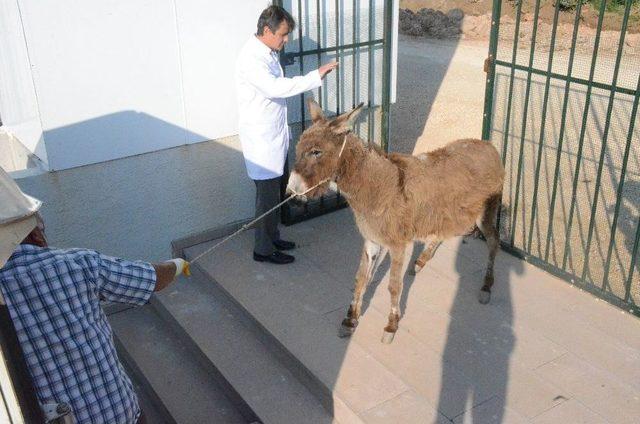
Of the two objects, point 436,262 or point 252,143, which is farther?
point 436,262

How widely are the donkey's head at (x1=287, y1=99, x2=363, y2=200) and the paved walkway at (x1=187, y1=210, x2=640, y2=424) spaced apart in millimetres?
1308

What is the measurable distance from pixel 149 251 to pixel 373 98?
308 cm

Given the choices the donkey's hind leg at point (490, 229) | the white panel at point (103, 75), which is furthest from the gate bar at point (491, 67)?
the white panel at point (103, 75)

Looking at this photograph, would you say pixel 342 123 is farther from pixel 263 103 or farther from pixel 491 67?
pixel 491 67

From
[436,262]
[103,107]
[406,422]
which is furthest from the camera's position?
[436,262]

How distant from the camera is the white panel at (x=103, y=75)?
5117 millimetres

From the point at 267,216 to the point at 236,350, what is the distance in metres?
1.36

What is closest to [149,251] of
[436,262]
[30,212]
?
[436,262]

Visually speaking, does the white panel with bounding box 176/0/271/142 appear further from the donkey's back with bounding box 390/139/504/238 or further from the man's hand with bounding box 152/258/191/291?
the man's hand with bounding box 152/258/191/291

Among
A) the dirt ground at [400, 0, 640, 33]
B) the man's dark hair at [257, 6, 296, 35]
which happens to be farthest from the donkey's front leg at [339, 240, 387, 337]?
the dirt ground at [400, 0, 640, 33]

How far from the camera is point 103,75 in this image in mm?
5410

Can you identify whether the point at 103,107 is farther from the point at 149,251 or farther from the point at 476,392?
the point at 476,392

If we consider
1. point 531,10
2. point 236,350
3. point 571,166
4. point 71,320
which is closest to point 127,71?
point 236,350

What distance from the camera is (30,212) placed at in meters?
2.21
